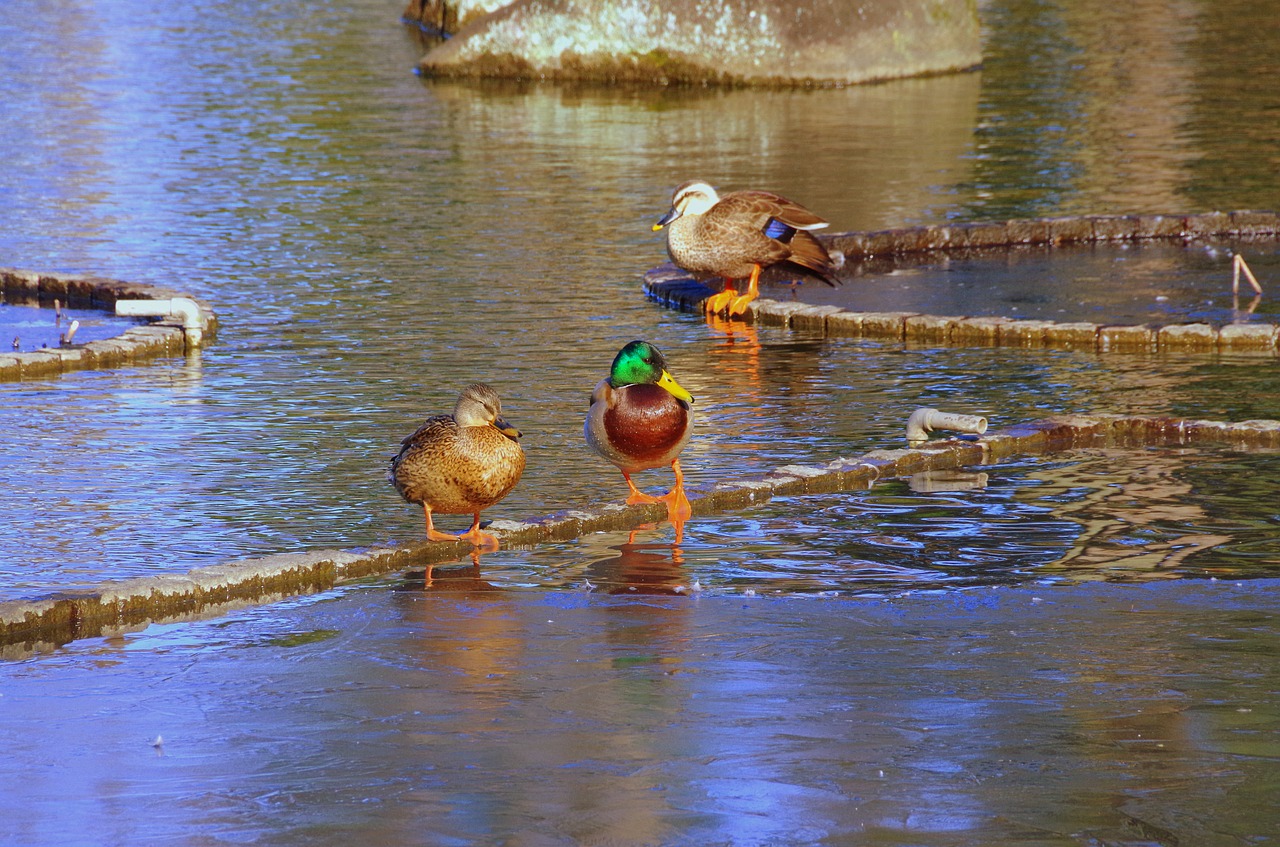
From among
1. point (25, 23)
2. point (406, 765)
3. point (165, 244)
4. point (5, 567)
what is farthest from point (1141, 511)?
point (25, 23)

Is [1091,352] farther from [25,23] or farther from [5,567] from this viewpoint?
[25,23]

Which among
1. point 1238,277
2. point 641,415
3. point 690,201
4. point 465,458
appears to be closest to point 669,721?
point 465,458

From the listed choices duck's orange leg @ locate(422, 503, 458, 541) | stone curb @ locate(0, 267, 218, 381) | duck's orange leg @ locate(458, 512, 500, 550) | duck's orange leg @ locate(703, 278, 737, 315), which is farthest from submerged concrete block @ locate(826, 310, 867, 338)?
duck's orange leg @ locate(422, 503, 458, 541)

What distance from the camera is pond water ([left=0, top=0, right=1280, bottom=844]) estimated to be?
4871 mm

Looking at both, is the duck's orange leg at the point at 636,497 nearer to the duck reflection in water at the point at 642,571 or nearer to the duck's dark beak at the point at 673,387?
the duck reflection in water at the point at 642,571

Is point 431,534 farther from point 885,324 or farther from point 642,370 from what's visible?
point 885,324

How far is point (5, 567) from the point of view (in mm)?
7000

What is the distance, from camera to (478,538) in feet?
24.0

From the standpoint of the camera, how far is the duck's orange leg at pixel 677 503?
7770 millimetres

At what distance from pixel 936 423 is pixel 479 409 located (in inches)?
109

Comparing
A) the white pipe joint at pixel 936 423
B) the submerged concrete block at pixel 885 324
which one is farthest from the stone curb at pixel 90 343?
the white pipe joint at pixel 936 423

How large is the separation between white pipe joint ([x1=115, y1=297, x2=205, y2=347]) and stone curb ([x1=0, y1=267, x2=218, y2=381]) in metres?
0.05

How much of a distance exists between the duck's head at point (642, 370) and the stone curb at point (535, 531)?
1.79 ft

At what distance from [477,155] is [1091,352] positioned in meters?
9.85
